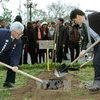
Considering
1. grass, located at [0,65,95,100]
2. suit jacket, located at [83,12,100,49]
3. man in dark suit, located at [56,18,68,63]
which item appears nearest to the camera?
suit jacket, located at [83,12,100,49]

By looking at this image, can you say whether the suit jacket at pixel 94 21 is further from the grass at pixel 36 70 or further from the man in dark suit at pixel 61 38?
the man in dark suit at pixel 61 38

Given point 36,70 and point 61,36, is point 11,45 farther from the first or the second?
point 61,36

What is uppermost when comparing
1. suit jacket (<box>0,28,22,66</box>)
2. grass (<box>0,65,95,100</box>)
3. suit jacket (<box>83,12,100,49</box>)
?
suit jacket (<box>83,12,100,49</box>)

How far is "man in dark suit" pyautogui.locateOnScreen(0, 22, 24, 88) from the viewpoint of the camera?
612 cm

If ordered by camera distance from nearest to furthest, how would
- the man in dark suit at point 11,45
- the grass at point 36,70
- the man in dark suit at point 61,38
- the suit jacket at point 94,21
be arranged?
the suit jacket at point 94,21
the grass at point 36,70
the man in dark suit at point 11,45
the man in dark suit at point 61,38

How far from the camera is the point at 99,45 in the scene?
5922 millimetres

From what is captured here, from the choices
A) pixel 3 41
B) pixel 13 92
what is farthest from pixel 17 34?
pixel 13 92

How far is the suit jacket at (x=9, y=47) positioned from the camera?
6.28m

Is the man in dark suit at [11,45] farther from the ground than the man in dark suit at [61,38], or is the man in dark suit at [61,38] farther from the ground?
the man in dark suit at [11,45]

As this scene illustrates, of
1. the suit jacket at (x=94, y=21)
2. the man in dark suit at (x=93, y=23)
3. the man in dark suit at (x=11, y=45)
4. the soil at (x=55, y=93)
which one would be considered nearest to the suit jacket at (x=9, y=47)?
the man in dark suit at (x=11, y=45)

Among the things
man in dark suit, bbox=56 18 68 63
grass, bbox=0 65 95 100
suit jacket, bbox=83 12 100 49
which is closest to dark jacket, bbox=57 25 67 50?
man in dark suit, bbox=56 18 68 63

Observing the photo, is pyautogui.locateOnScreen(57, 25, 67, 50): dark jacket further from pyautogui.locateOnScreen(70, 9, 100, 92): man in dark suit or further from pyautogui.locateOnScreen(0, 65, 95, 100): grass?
pyautogui.locateOnScreen(70, 9, 100, 92): man in dark suit

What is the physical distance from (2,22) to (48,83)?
467cm

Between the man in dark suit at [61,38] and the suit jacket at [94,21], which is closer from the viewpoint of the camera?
the suit jacket at [94,21]
